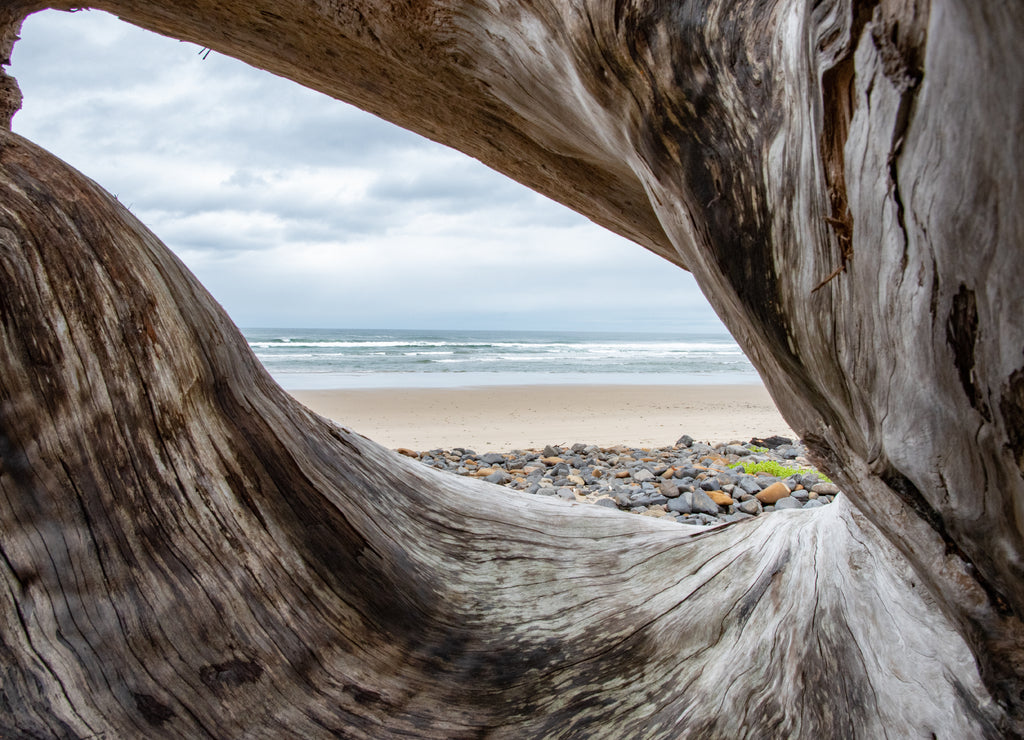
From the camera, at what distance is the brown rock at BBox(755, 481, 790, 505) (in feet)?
16.3

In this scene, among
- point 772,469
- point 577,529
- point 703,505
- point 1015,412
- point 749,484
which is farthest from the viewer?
point 772,469

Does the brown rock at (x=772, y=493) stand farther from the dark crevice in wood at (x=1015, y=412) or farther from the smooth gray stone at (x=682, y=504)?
the dark crevice in wood at (x=1015, y=412)

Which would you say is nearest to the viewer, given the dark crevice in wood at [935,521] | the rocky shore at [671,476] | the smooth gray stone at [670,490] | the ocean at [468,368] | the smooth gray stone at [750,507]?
the dark crevice in wood at [935,521]

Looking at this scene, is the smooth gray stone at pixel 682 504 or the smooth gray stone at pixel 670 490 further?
the smooth gray stone at pixel 670 490

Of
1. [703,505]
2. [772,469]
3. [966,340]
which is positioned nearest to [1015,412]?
[966,340]

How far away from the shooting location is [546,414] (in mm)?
11258

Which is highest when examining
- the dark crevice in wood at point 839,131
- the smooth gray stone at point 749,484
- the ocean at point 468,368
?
the dark crevice in wood at point 839,131

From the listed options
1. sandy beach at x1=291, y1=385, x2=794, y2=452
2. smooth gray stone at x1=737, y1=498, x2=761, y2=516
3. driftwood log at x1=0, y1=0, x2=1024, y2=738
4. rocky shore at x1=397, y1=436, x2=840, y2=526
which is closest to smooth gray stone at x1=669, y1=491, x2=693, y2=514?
rocky shore at x1=397, y1=436, x2=840, y2=526

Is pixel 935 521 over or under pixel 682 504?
over

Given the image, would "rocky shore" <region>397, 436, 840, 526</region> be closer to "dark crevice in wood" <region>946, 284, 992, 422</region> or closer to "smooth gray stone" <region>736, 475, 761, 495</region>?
"smooth gray stone" <region>736, 475, 761, 495</region>

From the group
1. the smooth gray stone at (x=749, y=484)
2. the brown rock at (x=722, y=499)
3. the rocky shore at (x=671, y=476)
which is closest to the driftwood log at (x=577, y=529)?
the rocky shore at (x=671, y=476)

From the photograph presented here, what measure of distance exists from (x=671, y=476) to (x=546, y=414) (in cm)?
548

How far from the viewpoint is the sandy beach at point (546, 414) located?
891cm

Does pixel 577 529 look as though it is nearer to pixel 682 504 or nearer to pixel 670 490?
pixel 682 504
